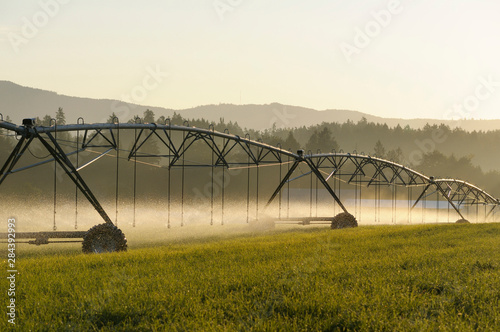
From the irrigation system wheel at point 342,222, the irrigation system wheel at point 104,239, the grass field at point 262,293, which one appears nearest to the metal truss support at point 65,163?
the irrigation system wheel at point 104,239

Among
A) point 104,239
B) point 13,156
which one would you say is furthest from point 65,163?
point 104,239

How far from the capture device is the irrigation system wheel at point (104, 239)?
2105 centimetres

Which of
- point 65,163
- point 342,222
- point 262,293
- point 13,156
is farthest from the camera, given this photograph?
point 342,222

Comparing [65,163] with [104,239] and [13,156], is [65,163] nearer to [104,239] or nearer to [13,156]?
[13,156]

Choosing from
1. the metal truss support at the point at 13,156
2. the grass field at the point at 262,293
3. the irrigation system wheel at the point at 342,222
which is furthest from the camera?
the irrigation system wheel at the point at 342,222

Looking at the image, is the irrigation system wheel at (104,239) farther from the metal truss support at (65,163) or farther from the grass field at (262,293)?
the grass field at (262,293)

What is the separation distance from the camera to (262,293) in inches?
397

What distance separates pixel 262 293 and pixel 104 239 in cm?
1306

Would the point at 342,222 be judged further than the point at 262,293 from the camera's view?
Yes

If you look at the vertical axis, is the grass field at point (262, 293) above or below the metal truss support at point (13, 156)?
below

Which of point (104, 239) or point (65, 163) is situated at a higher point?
point (65, 163)

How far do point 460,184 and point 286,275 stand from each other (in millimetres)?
57457

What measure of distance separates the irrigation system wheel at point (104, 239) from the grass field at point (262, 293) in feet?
17.4

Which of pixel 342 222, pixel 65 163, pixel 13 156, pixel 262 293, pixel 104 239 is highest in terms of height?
pixel 13 156
